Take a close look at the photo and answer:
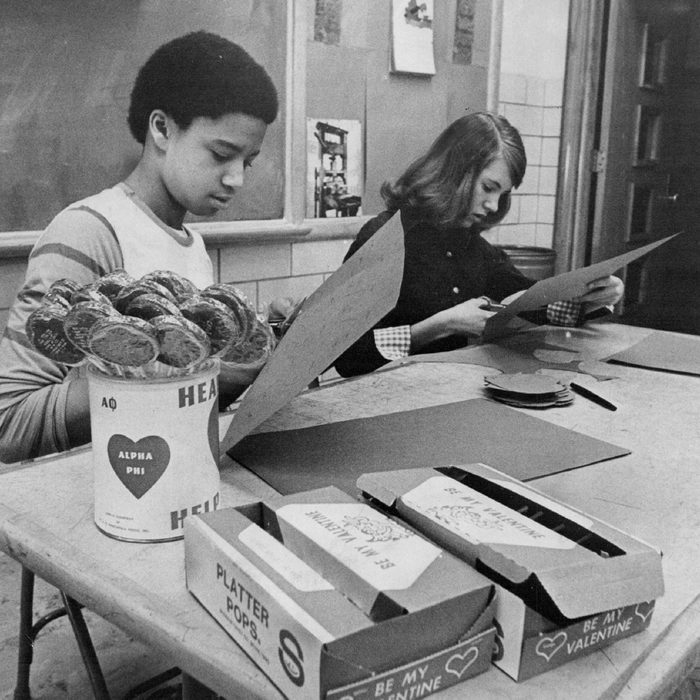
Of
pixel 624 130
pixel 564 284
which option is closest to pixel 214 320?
pixel 564 284

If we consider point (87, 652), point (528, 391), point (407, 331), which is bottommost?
point (87, 652)

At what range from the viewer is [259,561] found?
595 millimetres

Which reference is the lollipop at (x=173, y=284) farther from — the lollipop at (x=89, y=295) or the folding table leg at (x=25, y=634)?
the folding table leg at (x=25, y=634)

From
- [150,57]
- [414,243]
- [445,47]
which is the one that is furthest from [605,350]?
[445,47]

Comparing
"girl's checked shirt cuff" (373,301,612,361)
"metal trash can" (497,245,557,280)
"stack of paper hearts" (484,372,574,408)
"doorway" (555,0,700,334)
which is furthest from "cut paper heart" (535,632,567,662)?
"doorway" (555,0,700,334)

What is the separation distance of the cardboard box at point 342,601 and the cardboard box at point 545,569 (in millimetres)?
18

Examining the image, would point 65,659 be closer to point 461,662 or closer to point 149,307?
point 149,307

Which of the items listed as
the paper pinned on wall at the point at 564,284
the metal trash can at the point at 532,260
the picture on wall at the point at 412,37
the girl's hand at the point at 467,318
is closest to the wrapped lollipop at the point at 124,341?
the paper pinned on wall at the point at 564,284

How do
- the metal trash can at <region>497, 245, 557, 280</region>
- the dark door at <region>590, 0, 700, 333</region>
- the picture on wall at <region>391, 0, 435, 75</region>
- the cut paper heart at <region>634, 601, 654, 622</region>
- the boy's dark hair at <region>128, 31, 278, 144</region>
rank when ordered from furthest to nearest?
1. the dark door at <region>590, 0, 700, 333</region>
2. the metal trash can at <region>497, 245, 557, 280</region>
3. the picture on wall at <region>391, 0, 435, 75</region>
4. the boy's dark hair at <region>128, 31, 278, 144</region>
5. the cut paper heart at <region>634, 601, 654, 622</region>

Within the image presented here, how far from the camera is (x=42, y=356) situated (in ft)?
3.59

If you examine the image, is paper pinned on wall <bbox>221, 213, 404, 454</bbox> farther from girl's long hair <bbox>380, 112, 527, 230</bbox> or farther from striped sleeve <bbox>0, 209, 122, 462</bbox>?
girl's long hair <bbox>380, 112, 527, 230</bbox>

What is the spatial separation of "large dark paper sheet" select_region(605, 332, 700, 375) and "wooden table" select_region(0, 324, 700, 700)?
0.17 m

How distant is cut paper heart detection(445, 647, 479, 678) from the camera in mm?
550

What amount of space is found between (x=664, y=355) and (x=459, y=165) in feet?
3.71
